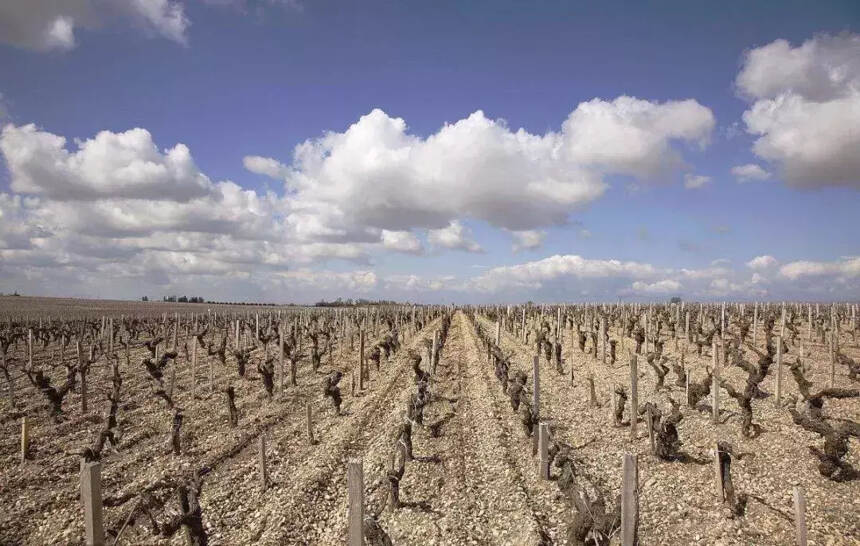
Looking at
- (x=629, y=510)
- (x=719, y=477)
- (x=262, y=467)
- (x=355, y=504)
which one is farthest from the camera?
(x=262, y=467)

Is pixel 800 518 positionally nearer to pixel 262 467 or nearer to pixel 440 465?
pixel 440 465

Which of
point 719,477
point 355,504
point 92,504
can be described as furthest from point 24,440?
point 719,477

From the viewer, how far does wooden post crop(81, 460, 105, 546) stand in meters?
4.78

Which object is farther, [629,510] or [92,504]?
[629,510]

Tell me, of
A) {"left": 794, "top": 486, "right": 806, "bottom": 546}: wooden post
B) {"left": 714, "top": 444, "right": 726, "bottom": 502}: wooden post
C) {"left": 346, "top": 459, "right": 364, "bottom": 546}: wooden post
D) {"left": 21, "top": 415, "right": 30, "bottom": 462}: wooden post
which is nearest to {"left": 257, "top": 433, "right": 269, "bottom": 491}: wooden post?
{"left": 346, "top": 459, "right": 364, "bottom": 546}: wooden post

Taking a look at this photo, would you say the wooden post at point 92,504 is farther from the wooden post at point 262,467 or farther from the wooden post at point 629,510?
the wooden post at point 629,510

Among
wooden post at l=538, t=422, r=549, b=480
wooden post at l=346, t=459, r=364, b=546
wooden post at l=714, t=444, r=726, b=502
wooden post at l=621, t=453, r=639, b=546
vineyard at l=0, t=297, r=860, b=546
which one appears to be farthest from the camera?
wooden post at l=538, t=422, r=549, b=480

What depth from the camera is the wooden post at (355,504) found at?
5.52m

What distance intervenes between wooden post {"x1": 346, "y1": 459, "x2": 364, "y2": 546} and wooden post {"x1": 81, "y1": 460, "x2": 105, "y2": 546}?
2.41m

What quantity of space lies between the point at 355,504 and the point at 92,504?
2.61 metres

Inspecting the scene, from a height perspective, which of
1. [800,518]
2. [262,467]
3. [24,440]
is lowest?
[262,467]

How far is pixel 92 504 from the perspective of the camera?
16.0ft

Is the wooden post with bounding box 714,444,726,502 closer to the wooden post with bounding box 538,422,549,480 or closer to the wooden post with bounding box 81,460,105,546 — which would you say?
the wooden post with bounding box 538,422,549,480

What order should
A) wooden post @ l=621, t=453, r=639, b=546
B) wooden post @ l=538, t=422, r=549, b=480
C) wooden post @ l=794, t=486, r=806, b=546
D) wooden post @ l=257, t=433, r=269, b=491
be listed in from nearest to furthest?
wooden post @ l=621, t=453, r=639, b=546
wooden post @ l=794, t=486, r=806, b=546
wooden post @ l=538, t=422, r=549, b=480
wooden post @ l=257, t=433, r=269, b=491
